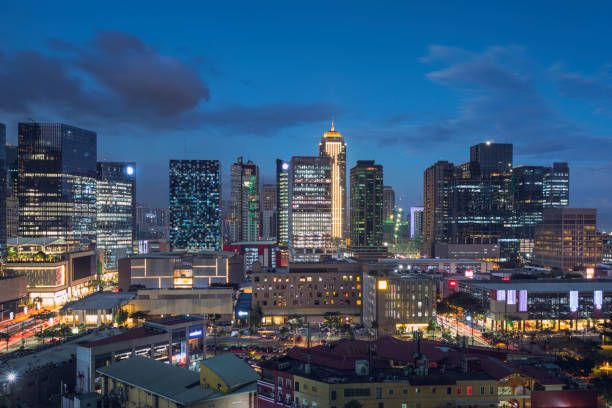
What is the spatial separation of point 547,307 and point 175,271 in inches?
3830

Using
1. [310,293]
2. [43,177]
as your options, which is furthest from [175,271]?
[43,177]

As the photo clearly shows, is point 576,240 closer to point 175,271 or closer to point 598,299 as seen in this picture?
point 598,299

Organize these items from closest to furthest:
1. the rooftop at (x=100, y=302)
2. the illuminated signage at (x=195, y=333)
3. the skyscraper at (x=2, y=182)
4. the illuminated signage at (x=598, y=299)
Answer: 1. the illuminated signage at (x=195, y=333)
2. the rooftop at (x=100, y=302)
3. the illuminated signage at (x=598, y=299)
4. the skyscraper at (x=2, y=182)

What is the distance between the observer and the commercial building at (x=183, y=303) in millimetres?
113312

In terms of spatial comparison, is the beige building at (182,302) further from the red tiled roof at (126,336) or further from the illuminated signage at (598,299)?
the illuminated signage at (598,299)

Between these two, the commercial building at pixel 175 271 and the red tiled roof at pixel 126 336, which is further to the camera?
the commercial building at pixel 175 271

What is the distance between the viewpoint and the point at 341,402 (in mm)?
49250

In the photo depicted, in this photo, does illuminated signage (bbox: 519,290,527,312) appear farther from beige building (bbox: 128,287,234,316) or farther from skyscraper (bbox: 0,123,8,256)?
skyscraper (bbox: 0,123,8,256)

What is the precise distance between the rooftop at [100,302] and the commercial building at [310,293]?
3126cm

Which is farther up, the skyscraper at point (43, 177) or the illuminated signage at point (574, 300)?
the skyscraper at point (43, 177)

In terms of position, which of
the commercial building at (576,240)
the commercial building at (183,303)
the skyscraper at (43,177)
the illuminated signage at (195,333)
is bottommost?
the commercial building at (183,303)

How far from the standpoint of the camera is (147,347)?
224 feet

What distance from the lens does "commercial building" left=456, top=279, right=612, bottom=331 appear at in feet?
349

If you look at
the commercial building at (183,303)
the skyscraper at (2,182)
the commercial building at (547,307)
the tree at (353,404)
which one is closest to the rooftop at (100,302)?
the commercial building at (183,303)
